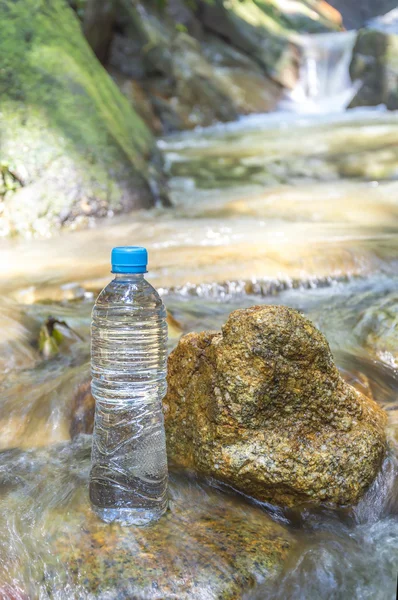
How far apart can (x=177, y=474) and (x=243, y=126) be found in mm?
12133

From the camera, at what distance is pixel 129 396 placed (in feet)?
6.91

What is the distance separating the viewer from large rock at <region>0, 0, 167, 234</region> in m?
5.79

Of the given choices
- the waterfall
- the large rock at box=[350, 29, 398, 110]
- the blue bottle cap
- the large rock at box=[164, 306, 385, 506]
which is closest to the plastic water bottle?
the blue bottle cap

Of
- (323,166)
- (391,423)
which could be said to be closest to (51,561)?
(391,423)

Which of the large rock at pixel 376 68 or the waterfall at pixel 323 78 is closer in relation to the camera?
the large rock at pixel 376 68

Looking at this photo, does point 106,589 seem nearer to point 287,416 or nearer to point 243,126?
point 287,416

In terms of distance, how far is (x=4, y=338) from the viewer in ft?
10.9

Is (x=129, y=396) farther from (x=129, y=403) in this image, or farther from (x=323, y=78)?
(x=323, y=78)

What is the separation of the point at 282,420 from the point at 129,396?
0.51 metres

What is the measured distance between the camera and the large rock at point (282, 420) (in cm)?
207

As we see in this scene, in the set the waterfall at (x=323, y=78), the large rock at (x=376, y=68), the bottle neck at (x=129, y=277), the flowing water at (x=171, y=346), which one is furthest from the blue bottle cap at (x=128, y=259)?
the waterfall at (x=323, y=78)

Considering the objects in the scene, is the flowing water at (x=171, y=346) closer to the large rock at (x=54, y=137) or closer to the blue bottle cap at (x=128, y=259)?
the large rock at (x=54, y=137)

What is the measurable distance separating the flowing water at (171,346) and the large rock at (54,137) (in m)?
0.30

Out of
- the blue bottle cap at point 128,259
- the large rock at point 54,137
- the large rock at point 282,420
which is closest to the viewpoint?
the blue bottle cap at point 128,259
